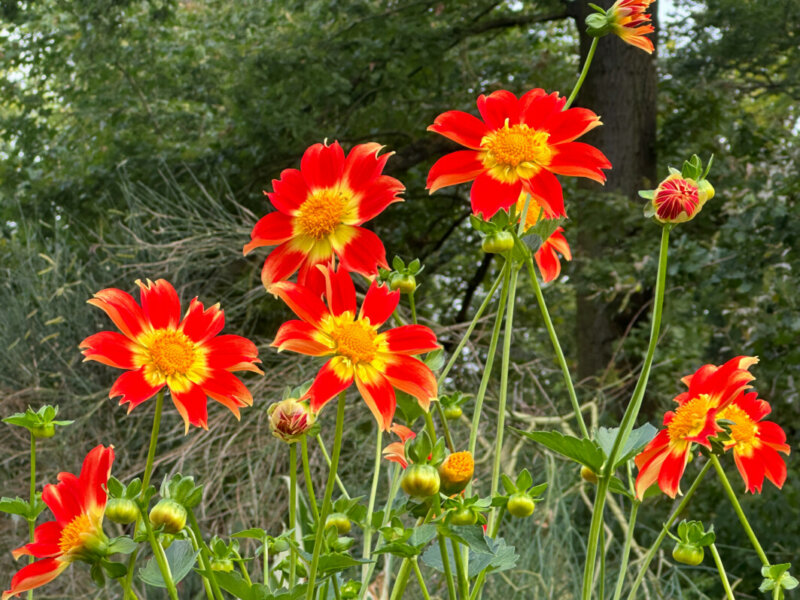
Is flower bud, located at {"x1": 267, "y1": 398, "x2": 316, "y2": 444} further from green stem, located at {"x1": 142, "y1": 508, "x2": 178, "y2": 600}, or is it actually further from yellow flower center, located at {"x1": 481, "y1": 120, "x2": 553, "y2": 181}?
yellow flower center, located at {"x1": 481, "y1": 120, "x2": 553, "y2": 181}

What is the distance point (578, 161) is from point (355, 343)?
20 cm

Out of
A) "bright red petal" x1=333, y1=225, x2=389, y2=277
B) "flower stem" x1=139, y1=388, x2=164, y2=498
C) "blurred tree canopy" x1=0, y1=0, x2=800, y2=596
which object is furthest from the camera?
"blurred tree canopy" x1=0, y1=0, x2=800, y2=596

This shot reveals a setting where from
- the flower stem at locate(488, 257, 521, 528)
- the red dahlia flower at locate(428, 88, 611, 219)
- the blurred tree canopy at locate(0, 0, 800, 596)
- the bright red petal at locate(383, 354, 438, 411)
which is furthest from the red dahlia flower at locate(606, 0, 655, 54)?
the blurred tree canopy at locate(0, 0, 800, 596)

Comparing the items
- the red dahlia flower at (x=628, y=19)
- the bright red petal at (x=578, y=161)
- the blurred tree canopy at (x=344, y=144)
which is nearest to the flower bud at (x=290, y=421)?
the bright red petal at (x=578, y=161)

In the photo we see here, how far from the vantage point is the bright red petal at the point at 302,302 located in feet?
1.58

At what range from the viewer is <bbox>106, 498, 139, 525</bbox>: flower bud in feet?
1.49

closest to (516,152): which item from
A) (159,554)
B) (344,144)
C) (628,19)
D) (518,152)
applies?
(518,152)

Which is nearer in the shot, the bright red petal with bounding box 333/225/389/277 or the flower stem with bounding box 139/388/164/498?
the flower stem with bounding box 139/388/164/498

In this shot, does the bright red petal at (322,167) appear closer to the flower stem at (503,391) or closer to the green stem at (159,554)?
the flower stem at (503,391)

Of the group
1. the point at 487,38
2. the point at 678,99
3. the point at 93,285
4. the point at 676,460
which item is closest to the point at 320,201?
the point at 676,460

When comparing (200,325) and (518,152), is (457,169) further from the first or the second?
(200,325)

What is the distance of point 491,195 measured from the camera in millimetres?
577

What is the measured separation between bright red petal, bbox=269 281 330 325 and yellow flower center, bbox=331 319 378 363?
13 mm

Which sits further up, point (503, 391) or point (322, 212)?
point (322, 212)
